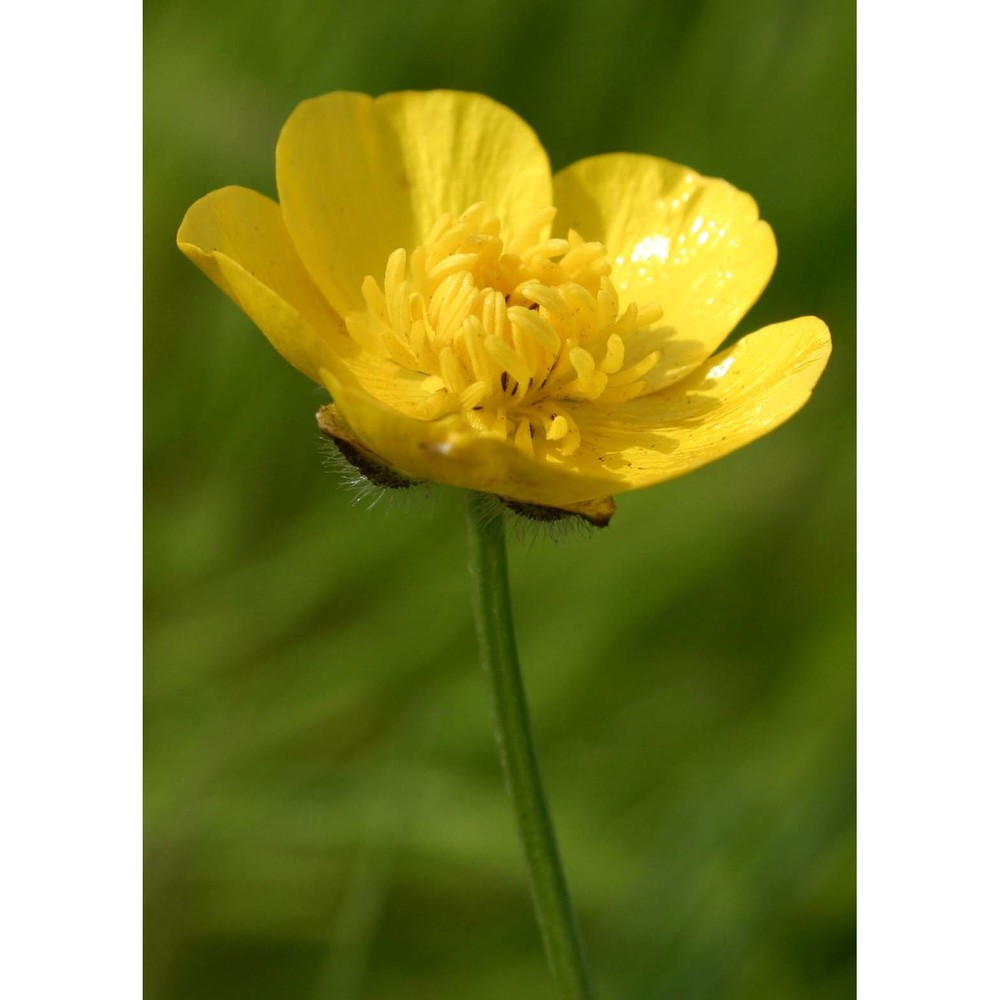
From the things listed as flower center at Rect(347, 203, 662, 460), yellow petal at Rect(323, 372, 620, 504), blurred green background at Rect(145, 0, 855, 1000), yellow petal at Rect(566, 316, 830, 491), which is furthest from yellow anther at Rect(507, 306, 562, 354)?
blurred green background at Rect(145, 0, 855, 1000)

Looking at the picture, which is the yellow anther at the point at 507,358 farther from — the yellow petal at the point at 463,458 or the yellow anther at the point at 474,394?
the yellow petal at the point at 463,458

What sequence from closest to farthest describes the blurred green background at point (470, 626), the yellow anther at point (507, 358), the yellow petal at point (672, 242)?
the yellow anther at point (507, 358)
the yellow petal at point (672, 242)
the blurred green background at point (470, 626)

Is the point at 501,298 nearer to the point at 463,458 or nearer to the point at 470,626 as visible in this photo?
the point at 463,458

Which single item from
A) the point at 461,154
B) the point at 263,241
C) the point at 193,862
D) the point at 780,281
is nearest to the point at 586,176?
the point at 461,154

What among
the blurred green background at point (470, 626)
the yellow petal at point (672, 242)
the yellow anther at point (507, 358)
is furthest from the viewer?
the blurred green background at point (470, 626)

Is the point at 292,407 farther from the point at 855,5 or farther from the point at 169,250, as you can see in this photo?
the point at 855,5

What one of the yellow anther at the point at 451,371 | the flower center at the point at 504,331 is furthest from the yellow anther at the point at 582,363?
the yellow anther at the point at 451,371

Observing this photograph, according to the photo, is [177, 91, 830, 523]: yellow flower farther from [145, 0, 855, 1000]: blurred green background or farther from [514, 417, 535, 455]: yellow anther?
[145, 0, 855, 1000]: blurred green background
